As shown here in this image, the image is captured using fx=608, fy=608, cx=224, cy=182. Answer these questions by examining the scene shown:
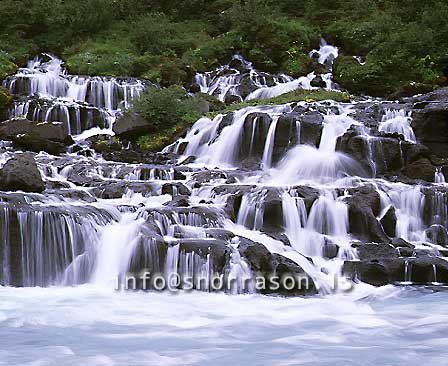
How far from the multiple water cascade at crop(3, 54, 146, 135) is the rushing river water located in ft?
34.3

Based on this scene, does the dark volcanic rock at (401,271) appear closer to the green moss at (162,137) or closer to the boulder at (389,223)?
the boulder at (389,223)

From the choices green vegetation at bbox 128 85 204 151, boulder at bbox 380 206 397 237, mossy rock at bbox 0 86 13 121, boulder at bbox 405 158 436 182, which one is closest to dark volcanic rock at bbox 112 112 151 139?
green vegetation at bbox 128 85 204 151

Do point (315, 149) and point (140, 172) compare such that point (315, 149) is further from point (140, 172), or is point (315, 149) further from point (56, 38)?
point (56, 38)

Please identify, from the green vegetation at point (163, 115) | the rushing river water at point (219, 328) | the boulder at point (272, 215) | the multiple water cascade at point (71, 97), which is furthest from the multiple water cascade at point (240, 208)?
the multiple water cascade at point (71, 97)

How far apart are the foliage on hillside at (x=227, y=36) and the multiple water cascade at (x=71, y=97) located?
121 centimetres

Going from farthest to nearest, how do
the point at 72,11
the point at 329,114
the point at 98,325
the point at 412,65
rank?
the point at 72,11 < the point at 412,65 < the point at 329,114 < the point at 98,325

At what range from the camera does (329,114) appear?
49.8 feet

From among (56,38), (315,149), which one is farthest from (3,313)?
(56,38)

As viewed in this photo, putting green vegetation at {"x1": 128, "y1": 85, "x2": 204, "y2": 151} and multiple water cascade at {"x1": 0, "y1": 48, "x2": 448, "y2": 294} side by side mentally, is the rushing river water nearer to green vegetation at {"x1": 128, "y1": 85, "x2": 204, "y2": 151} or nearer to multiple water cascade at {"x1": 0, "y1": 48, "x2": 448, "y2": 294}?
multiple water cascade at {"x1": 0, "y1": 48, "x2": 448, "y2": 294}

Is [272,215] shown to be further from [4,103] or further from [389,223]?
[4,103]

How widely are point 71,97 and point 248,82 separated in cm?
621

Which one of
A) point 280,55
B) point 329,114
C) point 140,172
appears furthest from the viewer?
point 280,55

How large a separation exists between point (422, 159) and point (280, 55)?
12.3 meters

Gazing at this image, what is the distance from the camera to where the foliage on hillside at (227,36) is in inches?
802
